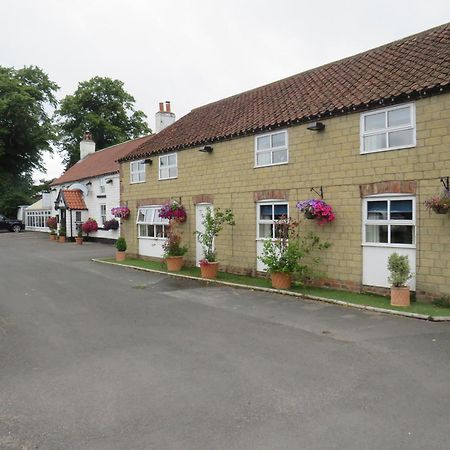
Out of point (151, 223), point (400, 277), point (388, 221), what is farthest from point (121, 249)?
point (400, 277)

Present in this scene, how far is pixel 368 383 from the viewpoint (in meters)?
5.53

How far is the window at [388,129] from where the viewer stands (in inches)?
424

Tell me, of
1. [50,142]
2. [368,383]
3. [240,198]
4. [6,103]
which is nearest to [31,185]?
[50,142]

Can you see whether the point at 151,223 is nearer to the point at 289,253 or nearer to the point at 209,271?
the point at 209,271

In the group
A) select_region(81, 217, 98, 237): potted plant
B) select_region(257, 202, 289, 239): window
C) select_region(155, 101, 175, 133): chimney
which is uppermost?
select_region(155, 101, 175, 133): chimney

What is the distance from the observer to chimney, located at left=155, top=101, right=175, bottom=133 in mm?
27234

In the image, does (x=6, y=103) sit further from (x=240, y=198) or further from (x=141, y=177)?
(x=240, y=198)

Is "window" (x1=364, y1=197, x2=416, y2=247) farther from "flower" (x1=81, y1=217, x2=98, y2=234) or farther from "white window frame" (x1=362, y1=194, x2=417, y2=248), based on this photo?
"flower" (x1=81, y1=217, x2=98, y2=234)

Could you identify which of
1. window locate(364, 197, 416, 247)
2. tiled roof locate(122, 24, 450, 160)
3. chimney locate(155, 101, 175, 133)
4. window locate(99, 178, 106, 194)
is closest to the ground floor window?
window locate(99, 178, 106, 194)

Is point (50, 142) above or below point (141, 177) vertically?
above

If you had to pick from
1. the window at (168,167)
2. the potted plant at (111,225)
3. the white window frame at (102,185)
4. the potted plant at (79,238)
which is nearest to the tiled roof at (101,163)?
the white window frame at (102,185)

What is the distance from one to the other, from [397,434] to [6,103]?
155 ft

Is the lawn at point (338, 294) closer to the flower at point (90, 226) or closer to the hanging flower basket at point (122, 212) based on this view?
the hanging flower basket at point (122, 212)

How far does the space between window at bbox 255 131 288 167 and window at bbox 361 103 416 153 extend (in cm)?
286
